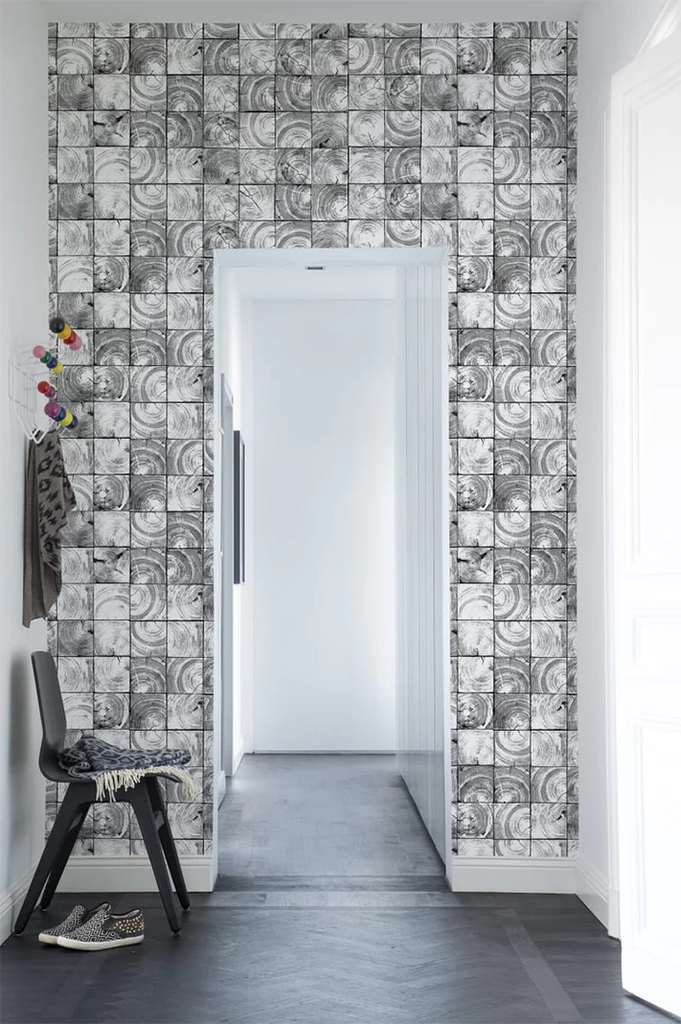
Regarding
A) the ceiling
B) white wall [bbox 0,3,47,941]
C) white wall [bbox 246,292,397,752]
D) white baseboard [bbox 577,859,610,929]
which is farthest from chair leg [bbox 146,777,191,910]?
white wall [bbox 246,292,397,752]

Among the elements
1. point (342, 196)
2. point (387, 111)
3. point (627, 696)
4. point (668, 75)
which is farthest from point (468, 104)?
point (627, 696)

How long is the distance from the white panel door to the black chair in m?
1.37

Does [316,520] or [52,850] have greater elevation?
[316,520]

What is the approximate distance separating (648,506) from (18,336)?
201 centimetres

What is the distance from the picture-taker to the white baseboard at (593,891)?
11.1 ft

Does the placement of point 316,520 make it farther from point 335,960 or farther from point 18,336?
point 335,960

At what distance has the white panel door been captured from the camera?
2.76 metres

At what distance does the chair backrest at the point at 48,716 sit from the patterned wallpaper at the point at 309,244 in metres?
0.32

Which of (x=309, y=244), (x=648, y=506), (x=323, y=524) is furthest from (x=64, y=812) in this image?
(x=323, y=524)

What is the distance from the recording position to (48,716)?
333 cm

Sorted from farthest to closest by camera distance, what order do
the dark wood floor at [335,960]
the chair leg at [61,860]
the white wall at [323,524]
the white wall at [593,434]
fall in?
the white wall at [323,524] < the white wall at [593,434] < the chair leg at [61,860] < the dark wood floor at [335,960]

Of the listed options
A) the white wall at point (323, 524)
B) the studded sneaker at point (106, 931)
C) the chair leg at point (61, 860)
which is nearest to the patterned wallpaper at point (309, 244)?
the chair leg at point (61, 860)

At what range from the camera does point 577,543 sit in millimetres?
3787

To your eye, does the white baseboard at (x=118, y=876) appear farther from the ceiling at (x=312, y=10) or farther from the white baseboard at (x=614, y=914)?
the ceiling at (x=312, y=10)
